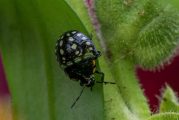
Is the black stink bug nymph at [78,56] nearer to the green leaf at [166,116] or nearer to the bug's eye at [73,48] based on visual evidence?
the bug's eye at [73,48]

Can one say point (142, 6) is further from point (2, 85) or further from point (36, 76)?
point (2, 85)

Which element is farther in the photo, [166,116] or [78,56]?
[78,56]

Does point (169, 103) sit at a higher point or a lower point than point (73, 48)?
lower

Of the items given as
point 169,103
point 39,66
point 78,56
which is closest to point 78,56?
point 78,56

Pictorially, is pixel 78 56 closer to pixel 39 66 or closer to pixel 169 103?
pixel 39 66

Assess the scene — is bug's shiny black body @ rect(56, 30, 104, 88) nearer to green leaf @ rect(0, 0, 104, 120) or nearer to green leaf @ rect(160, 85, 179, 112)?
green leaf @ rect(0, 0, 104, 120)

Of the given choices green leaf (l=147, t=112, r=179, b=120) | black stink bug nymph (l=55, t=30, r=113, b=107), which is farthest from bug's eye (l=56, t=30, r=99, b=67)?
green leaf (l=147, t=112, r=179, b=120)
